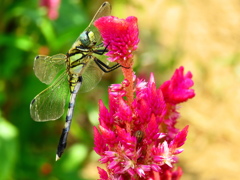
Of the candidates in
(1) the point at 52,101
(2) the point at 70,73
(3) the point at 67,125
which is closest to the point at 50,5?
(1) the point at 52,101

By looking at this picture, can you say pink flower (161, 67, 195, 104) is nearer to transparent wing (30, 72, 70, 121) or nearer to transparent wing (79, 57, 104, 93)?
transparent wing (79, 57, 104, 93)

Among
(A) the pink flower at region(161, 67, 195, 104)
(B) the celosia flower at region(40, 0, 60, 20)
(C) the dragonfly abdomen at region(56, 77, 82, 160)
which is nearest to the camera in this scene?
(A) the pink flower at region(161, 67, 195, 104)

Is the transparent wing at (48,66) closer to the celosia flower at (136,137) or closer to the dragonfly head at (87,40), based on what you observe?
the dragonfly head at (87,40)

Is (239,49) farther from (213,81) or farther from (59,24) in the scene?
(59,24)

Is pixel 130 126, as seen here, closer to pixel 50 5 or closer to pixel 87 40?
pixel 87 40

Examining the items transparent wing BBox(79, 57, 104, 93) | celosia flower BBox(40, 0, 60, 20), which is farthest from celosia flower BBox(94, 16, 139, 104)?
celosia flower BBox(40, 0, 60, 20)

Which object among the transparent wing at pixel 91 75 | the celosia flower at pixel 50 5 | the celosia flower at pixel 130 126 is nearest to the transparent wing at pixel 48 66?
the transparent wing at pixel 91 75
